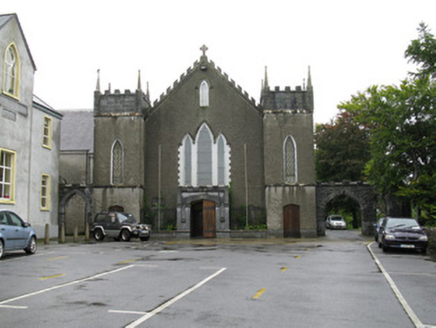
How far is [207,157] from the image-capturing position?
114ft

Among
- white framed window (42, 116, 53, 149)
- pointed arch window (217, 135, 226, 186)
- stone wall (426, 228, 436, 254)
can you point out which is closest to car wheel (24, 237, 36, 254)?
white framed window (42, 116, 53, 149)

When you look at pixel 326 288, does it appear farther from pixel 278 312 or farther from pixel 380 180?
pixel 380 180

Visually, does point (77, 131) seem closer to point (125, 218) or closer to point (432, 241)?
point (125, 218)

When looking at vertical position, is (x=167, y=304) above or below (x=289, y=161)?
below

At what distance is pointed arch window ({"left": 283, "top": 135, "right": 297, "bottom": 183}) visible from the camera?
109 feet

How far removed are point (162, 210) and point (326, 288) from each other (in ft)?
81.2

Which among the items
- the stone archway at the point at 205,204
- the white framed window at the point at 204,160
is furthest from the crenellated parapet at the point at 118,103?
the stone archway at the point at 205,204

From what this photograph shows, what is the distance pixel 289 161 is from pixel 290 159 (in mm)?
157

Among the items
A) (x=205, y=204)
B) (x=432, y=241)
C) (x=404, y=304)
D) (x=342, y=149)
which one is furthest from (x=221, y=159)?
(x=404, y=304)

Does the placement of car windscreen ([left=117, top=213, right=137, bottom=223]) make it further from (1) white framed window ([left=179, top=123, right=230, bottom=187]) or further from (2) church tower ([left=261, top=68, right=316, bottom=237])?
(2) church tower ([left=261, top=68, right=316, bottom=237])

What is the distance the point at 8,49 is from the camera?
24.7 meters

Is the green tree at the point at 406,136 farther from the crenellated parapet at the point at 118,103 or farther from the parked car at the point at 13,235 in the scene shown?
the parked car at the point at 13,235

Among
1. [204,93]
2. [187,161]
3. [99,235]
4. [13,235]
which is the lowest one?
[99,235]

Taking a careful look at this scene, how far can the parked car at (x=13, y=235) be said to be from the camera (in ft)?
51.7
